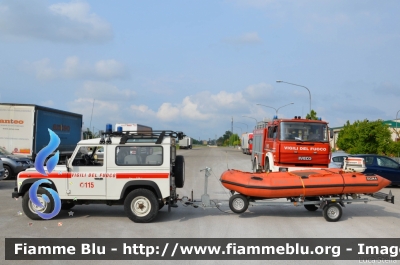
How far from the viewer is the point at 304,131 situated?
16.0 metres

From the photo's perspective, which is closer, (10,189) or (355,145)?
(10,189)

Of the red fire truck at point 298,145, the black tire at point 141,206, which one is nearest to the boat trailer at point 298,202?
the black tire at point 141,206

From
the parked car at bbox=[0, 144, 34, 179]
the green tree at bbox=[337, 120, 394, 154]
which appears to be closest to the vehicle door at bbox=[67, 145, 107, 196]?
the parked car at bbox=[0, 144, 34, 179]

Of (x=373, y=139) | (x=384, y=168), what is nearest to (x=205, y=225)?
(x=384, y=168)

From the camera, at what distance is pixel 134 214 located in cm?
1014

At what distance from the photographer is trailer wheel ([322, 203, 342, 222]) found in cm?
1073

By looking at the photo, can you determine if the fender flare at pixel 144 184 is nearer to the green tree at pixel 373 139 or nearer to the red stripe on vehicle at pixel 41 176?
the red stripe on vehicle at pixel 41 176

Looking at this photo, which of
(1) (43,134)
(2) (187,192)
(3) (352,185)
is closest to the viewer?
(3) (352,185)

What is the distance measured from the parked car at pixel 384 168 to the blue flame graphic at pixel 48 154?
14.1 metres

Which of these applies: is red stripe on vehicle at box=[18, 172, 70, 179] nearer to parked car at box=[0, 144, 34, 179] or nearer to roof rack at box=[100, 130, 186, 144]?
roof rack at box=[100, 130, 186, 144]

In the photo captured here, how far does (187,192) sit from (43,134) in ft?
32.6

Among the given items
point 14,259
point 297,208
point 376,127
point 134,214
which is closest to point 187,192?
point 297,208

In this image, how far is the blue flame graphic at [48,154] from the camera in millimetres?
10109

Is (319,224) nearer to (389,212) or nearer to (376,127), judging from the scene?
(389,212)
